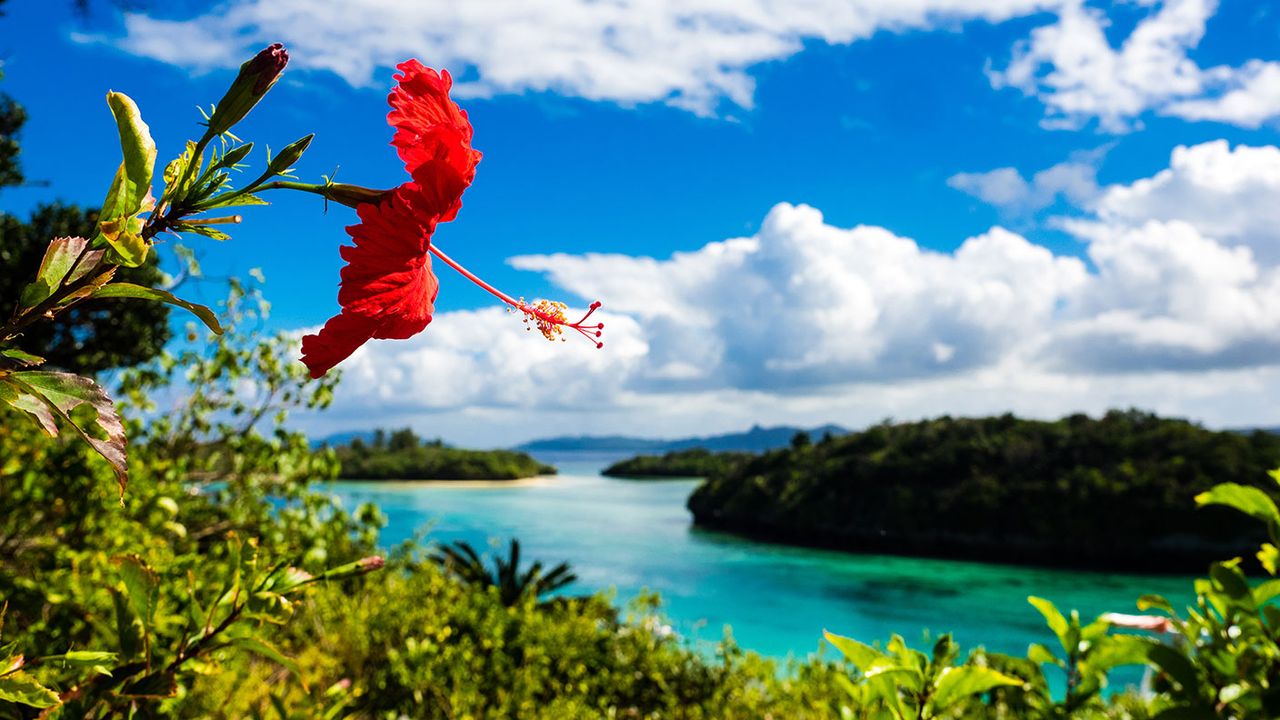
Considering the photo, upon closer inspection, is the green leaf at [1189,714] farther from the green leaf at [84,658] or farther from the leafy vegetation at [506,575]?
the leafy vegetation at [506,575]

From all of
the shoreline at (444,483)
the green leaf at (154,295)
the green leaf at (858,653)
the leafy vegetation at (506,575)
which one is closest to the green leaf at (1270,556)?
the green leaf at (858,653)

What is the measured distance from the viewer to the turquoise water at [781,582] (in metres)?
15.5

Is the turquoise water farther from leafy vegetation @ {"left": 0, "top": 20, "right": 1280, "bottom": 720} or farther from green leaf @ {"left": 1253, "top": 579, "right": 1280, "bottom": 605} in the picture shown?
green leaf @ {"left": 1253, "top": 579, "right": 1280, "bottom": 605}

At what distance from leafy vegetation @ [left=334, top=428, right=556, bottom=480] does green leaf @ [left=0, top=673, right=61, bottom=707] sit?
36109 millimetres

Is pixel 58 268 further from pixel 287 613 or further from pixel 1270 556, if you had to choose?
pixel 1270 556

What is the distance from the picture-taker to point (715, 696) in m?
4.35

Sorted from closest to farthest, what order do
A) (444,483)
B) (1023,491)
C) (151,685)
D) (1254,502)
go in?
1. (151,685)
2. (1254,502)
3. (1023,491)
4. (444,483)

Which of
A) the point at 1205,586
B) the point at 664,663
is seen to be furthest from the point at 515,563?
the point at 1205,586

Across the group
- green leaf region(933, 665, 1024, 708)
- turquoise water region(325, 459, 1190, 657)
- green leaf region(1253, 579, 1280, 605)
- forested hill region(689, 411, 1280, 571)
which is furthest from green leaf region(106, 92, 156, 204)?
forested hill region(689, 411, 1280, 571)

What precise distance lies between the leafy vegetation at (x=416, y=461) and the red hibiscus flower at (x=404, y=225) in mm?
36325

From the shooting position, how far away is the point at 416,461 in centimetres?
4062

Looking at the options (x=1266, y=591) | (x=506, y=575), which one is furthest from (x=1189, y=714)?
(x=506, y=575)

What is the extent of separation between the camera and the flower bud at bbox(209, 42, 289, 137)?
55 cm

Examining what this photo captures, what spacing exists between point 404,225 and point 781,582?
20.8 metres
